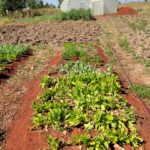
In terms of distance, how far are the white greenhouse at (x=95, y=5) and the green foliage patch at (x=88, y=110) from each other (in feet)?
102

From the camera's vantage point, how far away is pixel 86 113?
24.9 feet

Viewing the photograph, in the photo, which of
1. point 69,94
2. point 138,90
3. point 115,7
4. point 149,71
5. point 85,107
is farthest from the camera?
point 115,7

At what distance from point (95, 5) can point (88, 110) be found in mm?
33278

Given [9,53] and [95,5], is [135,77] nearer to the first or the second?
[9,53]

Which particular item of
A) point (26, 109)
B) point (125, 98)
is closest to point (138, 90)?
point (125, 98)

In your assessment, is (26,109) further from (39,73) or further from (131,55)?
(131,55)

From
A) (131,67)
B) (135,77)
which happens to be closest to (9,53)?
(131,67)

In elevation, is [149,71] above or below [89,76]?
below

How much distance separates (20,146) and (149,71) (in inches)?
252

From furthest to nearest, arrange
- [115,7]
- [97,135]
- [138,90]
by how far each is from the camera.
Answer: [115,7] < [138,90] < [97,135]

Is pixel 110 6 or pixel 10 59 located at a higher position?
pixel 10 59

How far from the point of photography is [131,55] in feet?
49.1

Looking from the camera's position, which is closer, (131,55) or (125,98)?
(125,98)

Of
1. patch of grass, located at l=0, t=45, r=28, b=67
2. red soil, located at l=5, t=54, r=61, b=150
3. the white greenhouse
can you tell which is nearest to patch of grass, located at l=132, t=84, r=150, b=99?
red soil, located at l=5, t=54, r=61, b=150
